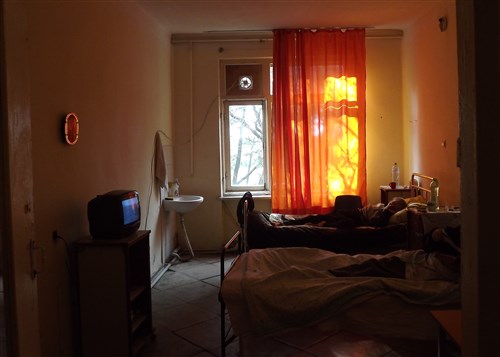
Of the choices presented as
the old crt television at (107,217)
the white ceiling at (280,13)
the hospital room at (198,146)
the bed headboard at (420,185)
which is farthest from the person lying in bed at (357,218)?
the old crt television at (107,217)

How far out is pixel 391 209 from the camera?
4461mm

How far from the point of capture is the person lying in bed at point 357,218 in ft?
14.5

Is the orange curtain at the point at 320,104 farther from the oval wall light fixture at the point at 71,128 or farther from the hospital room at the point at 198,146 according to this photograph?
the oval wall light fixture at the point at 71,128

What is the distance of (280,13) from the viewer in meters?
5.01

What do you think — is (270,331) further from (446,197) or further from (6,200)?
(446,197)

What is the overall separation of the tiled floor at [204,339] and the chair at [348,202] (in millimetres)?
1848

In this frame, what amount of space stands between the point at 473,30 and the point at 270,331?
199 cm

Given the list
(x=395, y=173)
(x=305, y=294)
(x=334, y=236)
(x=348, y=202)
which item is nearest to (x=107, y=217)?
(x=305, y=294)

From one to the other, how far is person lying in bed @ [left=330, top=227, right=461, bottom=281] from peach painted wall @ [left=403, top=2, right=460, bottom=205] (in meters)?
1.40

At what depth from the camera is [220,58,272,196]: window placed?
603 cm

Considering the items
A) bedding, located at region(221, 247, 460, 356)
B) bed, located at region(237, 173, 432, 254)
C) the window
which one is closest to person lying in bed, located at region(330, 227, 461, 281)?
bedding, located at region(221, 247, 460, 356)

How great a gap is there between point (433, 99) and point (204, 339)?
11.3ft

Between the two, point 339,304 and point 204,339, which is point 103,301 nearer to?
point 204,339

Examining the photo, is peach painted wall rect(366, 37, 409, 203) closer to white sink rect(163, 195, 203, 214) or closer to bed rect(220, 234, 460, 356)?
white sink rect(163, 195, 203, 214)
